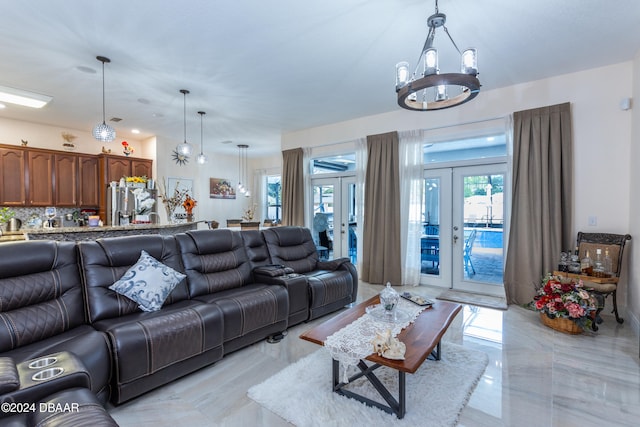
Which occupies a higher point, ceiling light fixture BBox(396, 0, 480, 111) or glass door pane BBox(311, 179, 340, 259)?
ceiling light fixture BBox(396, 0, 480, 111)

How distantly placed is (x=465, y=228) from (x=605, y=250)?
1.65 m

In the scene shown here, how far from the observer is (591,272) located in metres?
3.40

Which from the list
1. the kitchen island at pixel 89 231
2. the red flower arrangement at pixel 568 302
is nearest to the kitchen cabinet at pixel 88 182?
the kitchen island at pixel 89 231

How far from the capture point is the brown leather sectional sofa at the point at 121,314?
5.24 ft

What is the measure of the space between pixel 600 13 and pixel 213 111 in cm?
503

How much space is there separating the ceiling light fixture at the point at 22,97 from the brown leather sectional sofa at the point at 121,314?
124 inches

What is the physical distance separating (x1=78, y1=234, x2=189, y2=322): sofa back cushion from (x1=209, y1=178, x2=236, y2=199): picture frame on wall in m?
5.96

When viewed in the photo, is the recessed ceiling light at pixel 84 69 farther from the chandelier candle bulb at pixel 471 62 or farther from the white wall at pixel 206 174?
the chandelier candle bulb at pixel 471 62

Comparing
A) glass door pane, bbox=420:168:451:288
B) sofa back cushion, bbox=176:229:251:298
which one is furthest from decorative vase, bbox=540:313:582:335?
sofa back cushion, bbox=176:229:251:298

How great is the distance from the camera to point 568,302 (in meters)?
3.12

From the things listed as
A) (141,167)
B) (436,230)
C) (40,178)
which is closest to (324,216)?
(436,230)

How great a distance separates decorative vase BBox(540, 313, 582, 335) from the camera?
3.12m

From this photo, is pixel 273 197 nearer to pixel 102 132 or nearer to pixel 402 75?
pixel 102 132

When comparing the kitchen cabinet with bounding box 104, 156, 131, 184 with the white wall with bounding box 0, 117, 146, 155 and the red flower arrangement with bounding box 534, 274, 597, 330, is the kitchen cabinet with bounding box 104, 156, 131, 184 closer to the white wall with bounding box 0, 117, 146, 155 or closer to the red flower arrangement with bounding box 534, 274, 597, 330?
the white wall with bounding box 0, 117, 146, 155
